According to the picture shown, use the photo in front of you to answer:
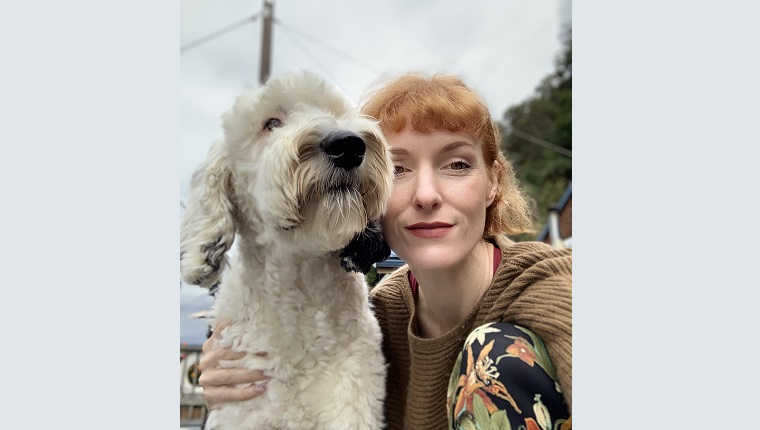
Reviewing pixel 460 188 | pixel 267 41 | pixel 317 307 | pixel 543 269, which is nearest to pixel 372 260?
pixel 317 307

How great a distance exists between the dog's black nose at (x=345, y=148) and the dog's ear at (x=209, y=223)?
0.95ft

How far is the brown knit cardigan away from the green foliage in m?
0.22

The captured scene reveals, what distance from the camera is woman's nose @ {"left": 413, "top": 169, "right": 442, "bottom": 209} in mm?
1174

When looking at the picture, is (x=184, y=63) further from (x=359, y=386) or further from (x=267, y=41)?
(x=359, y=386)

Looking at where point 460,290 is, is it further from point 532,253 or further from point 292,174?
point 292,174

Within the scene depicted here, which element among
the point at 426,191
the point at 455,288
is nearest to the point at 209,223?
the point at 426,191

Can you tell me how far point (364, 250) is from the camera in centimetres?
125

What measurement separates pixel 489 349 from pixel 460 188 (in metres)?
0.37

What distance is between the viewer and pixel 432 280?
134cm

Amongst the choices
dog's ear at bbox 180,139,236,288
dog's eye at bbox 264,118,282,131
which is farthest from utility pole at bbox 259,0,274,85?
dog's ear at bbox 180,139,236,288

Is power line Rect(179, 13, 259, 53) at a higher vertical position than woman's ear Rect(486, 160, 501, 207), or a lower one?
higher

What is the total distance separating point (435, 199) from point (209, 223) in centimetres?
53

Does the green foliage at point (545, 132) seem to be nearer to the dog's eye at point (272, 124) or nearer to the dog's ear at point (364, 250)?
the dog's ear at point (364, 250)

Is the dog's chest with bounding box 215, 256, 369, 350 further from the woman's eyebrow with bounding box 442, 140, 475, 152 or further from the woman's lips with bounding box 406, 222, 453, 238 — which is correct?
the woman's eyebrow with bounding box 442, 140, 475, 152
